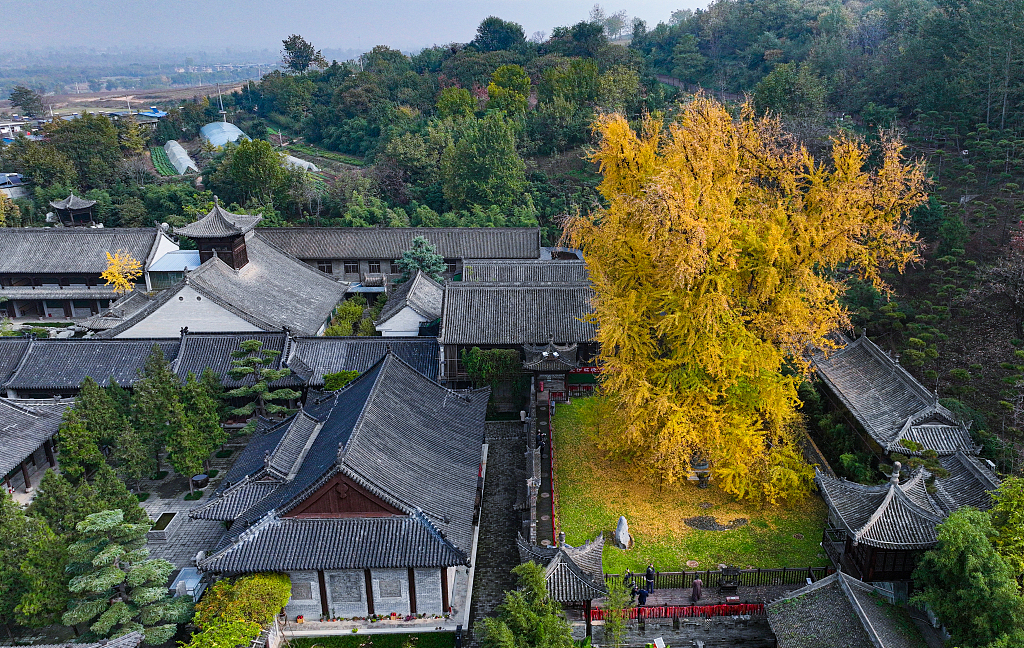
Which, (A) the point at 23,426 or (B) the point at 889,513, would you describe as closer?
(B) the point at 889,513

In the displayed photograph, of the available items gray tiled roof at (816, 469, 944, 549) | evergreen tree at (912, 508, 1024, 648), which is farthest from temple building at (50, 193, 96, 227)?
evergreen tree at (912, 508, 1024, 648)

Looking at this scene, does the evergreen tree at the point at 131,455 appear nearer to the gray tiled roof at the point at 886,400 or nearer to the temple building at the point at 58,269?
the temple building at the point at 58,269

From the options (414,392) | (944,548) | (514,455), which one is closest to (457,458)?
(414,392)

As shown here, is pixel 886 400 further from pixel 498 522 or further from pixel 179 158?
pixel 179 158

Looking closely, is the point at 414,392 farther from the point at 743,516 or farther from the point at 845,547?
the point at 845,547

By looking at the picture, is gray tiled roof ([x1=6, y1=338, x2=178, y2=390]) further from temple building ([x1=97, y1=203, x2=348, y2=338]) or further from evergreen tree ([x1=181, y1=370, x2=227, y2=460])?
evergreen tree ([x1=181, y1=370, x2=227, y2=460])

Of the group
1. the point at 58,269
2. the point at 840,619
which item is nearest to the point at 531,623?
the point at 840,619
